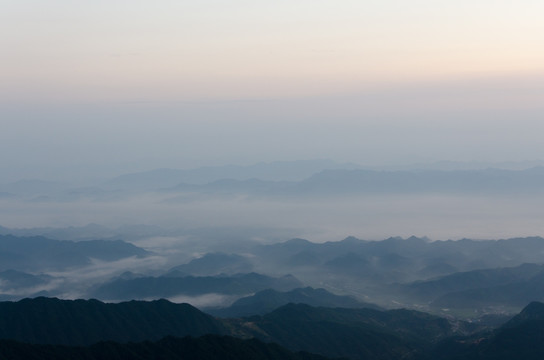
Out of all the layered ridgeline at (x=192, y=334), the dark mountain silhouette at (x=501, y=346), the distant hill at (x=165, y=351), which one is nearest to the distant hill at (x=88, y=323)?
the layered ridgeline at (x=192, y=334)

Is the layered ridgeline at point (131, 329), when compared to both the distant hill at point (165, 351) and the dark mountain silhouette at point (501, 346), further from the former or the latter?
the distant hill at point (165, 351)

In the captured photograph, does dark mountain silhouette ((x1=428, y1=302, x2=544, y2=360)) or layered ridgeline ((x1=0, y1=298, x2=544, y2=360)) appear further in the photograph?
layered ridgeline ((x1=0, y1=298, x2=544, y2=360))

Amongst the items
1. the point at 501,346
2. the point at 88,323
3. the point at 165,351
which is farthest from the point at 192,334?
the point at 501,346

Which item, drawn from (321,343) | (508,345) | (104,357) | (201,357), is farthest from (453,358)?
(104,357)

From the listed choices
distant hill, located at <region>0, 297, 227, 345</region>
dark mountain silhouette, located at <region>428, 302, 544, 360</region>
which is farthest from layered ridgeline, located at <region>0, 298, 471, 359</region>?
dark mountain silhouette, located at <region>428, 302, 544, 360</region>

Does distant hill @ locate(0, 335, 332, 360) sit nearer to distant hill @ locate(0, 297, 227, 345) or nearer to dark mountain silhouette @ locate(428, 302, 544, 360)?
distant hill @ locate(0, 297, 227, 345)

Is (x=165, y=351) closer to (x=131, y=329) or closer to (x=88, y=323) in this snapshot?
(x=131, y=329)
